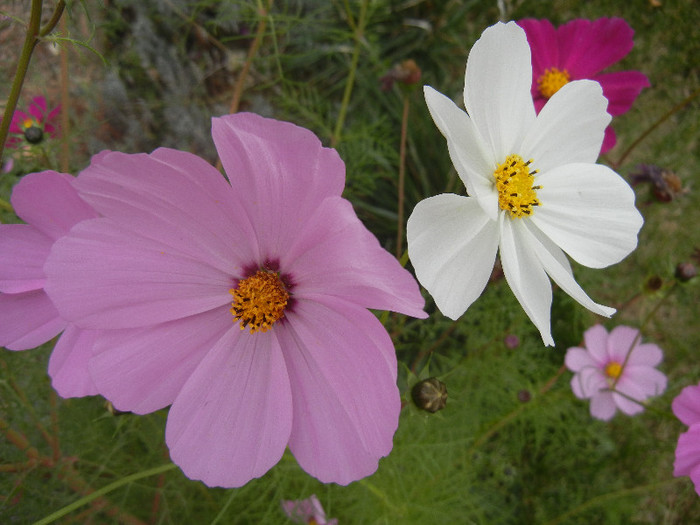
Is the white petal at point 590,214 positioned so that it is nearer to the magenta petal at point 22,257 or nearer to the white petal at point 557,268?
the white petal at point 557,268

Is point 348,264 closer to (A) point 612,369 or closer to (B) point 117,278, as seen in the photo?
(B) point 117,278

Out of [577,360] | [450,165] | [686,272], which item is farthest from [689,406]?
[450,165]

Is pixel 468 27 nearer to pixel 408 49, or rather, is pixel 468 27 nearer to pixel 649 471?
pixel 408 49

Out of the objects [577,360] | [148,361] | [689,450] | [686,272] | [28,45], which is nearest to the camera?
[28,45]

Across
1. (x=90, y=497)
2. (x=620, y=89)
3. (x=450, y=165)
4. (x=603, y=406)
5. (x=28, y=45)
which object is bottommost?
(x=603, y=406)

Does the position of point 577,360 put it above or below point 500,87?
below

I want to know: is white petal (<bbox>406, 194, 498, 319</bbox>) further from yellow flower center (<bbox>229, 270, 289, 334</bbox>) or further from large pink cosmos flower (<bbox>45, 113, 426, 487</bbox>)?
yellow flower center (<bbox>229, 270, 289, 334</bbox>)

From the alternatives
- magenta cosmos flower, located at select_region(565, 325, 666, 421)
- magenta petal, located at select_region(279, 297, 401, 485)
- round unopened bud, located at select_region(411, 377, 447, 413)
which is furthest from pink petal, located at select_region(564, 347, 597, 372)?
magenta petal, located at select_region(279, 297, 401, 485)
